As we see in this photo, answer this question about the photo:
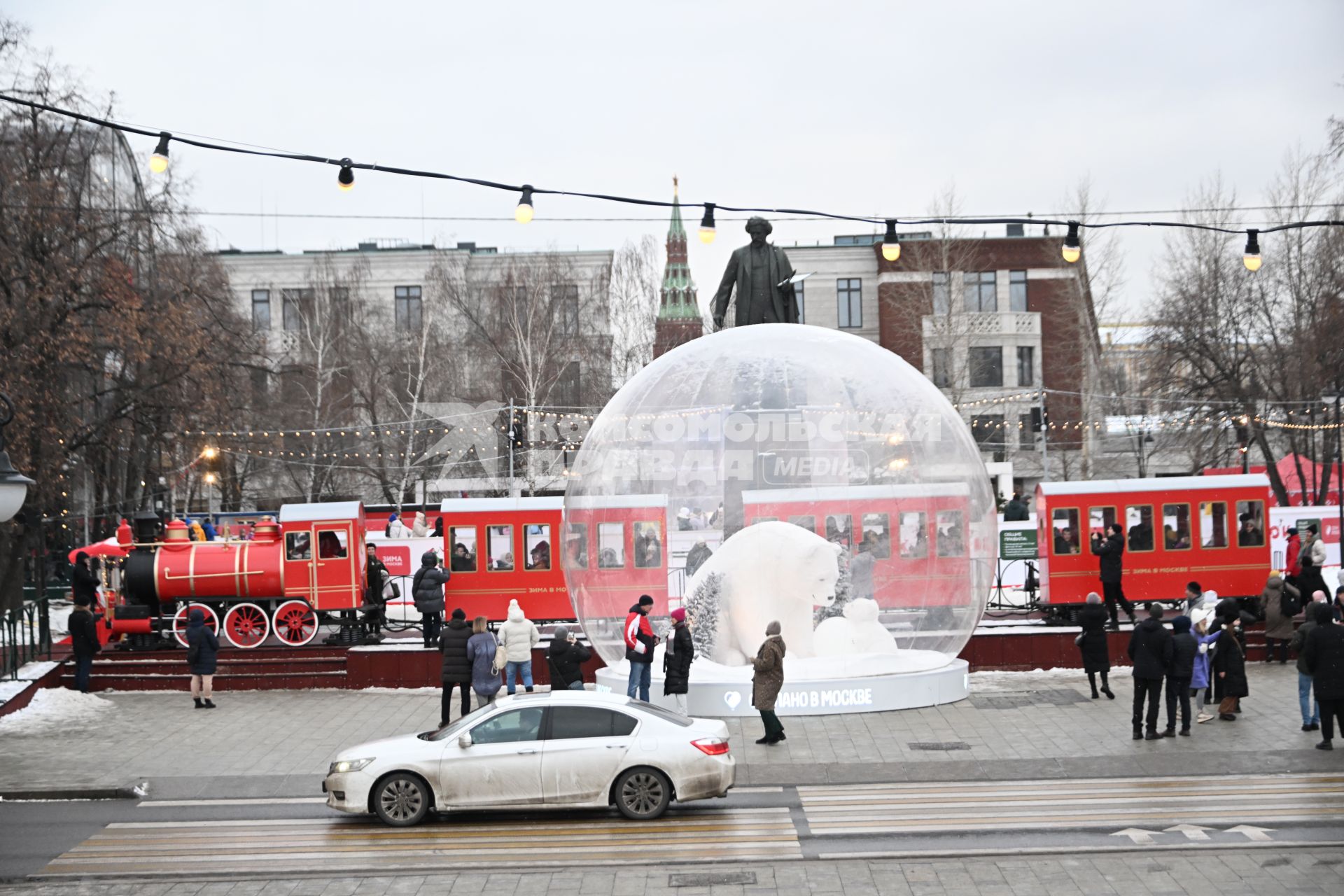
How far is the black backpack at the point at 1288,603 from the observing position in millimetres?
21719

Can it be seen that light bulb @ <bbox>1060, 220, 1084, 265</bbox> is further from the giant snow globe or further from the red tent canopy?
the red tent canopy

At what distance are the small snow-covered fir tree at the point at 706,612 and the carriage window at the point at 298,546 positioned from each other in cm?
1059

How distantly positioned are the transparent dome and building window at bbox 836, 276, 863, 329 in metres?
43.7

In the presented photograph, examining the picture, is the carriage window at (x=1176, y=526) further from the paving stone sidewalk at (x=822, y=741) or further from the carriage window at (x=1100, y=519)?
the paving stone sidewalk at (x=822, y=741)

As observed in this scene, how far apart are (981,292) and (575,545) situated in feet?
148

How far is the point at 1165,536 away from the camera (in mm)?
26766

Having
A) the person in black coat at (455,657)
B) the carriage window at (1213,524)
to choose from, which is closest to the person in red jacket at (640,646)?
the person in black coat at (455,657)

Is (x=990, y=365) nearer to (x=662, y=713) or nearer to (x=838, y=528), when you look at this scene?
(x=838, y=528)

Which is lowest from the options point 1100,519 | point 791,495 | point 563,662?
point 563,662

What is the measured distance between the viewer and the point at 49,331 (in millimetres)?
29531

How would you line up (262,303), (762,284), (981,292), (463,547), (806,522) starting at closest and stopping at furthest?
(806,522), (762,284), (463,547), (981,292), (262,303)

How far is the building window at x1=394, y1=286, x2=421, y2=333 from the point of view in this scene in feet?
202

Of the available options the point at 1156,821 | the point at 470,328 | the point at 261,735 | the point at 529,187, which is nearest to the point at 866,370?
the point at 529,187

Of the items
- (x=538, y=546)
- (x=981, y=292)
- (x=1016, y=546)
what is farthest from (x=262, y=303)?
(x=1016, y=546)
